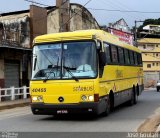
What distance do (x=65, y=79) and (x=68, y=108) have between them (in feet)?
3.12

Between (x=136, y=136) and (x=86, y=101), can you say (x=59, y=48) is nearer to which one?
(x=86, y=101)

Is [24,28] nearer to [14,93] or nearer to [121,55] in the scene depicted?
[14,93]

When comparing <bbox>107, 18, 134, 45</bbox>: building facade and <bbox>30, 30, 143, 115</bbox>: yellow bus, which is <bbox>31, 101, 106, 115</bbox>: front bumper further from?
<bbox>107, 18, 134, 45</bbox>: building facade

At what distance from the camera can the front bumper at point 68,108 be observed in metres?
14.5

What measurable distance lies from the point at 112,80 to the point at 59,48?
3034 mm

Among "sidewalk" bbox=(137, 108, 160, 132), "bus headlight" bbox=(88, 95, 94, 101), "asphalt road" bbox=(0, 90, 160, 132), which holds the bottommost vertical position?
"asphalt road" bbox=(0, 90, 160, 132)

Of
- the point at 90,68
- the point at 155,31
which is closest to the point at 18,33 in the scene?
the point at 90,68

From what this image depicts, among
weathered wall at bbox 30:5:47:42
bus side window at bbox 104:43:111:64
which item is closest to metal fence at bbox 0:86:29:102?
weathered wall at bbox 30:5:47:42

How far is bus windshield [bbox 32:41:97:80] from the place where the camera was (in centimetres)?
1477

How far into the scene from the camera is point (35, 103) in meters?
15.0

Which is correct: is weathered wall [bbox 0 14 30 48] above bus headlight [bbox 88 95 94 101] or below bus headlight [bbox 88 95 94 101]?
above

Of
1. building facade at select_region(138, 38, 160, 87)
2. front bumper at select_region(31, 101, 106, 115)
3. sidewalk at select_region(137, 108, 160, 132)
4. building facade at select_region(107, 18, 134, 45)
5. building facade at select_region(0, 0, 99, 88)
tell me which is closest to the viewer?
sidewalk at select_region(137, 108, 160, 132)

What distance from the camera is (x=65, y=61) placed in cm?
1503

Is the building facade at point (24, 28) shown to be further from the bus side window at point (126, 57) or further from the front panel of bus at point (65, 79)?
the front panel of bus at point (65, 79)
